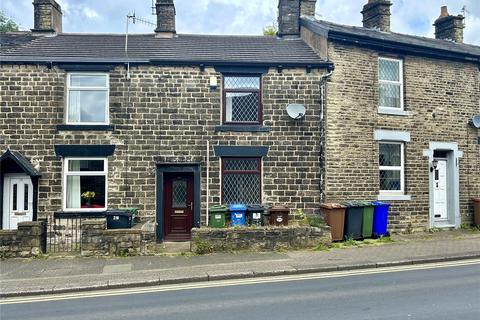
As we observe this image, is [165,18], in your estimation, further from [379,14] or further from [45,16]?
[379,14]

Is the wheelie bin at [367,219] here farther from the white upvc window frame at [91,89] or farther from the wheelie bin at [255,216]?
the white upvc window frame at [91,89]

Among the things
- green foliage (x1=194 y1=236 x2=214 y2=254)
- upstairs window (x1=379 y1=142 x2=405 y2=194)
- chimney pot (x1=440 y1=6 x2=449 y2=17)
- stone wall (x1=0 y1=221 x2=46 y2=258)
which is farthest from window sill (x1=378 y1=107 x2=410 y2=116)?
stone wall (x1=0 y1=221 x2=46 y2=258)

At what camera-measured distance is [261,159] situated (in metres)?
13.3

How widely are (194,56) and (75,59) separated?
12.3ft

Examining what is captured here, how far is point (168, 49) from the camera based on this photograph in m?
14.5

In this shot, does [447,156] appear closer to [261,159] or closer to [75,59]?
[261,159]

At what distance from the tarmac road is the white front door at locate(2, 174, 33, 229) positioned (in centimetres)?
640

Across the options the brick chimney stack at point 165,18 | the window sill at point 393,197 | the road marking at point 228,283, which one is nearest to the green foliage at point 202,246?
the road marking at point 228,283

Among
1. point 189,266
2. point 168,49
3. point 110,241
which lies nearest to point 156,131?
point 168,49

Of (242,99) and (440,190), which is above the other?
(242,99)

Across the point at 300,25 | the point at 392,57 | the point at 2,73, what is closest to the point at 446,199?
the point at 392,57

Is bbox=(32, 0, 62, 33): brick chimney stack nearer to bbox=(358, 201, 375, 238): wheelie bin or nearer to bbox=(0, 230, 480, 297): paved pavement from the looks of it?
bbox=(0, 230, 480, 297): paved pavement

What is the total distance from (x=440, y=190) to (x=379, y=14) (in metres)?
7.57

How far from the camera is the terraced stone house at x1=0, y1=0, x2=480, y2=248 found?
12867 mm
